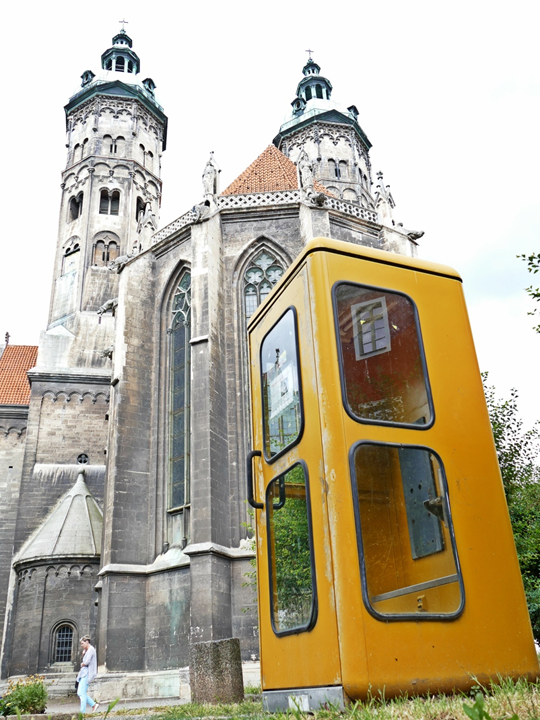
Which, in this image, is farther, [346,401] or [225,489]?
[225,489]

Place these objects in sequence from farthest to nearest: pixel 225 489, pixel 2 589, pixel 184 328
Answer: pixel 2 589
pixel 184 328
pixel 225 489

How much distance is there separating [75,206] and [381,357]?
92.3ft

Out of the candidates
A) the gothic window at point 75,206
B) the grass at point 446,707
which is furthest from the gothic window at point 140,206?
the grass at point 446,707

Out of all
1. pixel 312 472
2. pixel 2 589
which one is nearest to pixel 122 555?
pixel 2 589

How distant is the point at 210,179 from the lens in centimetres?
1838

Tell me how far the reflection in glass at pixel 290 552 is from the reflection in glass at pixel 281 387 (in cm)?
26

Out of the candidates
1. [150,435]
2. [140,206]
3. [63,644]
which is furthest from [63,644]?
[140,206]

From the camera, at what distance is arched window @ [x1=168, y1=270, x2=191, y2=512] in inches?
623

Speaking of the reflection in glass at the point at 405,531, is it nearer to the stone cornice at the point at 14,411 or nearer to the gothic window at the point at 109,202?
the stone cornice at the point at 14,411

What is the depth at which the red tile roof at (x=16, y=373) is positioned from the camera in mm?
25797

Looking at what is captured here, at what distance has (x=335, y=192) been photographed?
3150 cm

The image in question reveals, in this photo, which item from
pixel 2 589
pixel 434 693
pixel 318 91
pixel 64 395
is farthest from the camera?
pixel 318 91

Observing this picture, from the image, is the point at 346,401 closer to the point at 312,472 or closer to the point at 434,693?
the point at 312,472

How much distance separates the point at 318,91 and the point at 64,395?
77.4 ft
